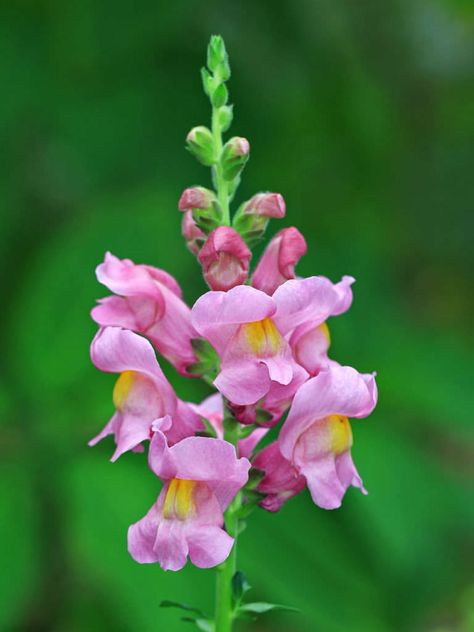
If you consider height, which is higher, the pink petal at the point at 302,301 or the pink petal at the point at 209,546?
the pink petal at the point at 302,301

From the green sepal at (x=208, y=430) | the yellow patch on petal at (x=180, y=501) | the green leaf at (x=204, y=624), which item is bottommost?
the green leaf at (x=204, y=624)

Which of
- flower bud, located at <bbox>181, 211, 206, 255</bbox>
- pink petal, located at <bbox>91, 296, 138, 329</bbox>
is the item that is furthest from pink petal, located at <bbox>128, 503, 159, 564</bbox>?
flower bud, located at <bbox>181, 211, 206, 255</bbox>

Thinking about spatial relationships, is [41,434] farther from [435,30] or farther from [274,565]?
[435,30]

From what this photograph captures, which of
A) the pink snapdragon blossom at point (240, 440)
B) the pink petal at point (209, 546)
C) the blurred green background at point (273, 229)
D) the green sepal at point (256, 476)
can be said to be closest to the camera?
the pink petal at point (209, 546)

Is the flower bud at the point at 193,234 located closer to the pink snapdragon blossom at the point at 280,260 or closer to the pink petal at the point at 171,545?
the pink snapdragon blossom at the point at 280,260

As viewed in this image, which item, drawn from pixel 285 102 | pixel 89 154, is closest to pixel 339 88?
pixel 285 102

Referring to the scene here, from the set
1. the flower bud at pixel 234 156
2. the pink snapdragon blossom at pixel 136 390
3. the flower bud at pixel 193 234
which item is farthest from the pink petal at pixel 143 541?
the flower bud at pixel 234 156
